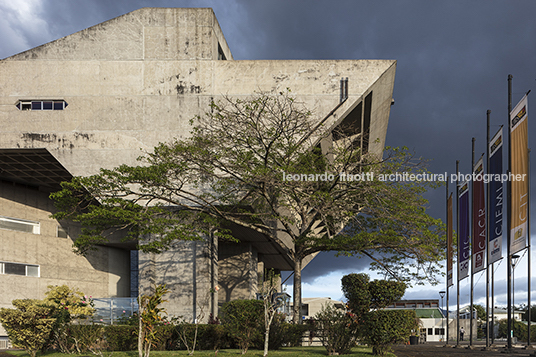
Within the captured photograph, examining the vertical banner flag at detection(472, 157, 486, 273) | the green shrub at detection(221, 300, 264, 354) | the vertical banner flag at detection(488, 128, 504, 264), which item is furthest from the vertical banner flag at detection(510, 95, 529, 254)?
the green shrub at detection(221, 300, 264, 354)

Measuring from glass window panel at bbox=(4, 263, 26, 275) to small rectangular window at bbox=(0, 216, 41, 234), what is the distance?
2.32 m

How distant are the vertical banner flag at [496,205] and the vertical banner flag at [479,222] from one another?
10.3 ft

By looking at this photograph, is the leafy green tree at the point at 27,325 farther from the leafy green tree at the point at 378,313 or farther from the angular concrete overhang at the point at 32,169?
the angular concrete overhang at the point at 32,169

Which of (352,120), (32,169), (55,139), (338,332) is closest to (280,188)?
(338,332)

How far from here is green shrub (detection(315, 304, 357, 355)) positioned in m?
16.0

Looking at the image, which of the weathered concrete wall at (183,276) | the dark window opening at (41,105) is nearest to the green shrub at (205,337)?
the weathered concrete wall at (183,276)

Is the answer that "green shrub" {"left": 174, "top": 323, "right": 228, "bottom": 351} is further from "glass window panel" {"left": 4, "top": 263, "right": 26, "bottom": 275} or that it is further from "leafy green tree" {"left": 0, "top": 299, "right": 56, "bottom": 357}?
"glass window panel" {"left": 4, "top": 263, "right": 26, "bottom": 275}

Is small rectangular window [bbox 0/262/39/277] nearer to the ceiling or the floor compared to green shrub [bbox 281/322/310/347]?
nearer to the ceiling

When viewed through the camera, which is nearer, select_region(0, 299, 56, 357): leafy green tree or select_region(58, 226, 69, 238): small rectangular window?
select_region(0, 299, 56, 357): leafy green tree

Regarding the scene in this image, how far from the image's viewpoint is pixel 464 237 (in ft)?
89.0

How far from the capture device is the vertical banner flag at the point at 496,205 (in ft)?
63.9

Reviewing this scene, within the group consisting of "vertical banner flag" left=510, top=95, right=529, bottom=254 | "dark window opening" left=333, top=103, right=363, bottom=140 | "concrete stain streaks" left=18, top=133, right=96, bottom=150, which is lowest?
"vertical banner flag" left=510, top=95, right=529, bottom=254

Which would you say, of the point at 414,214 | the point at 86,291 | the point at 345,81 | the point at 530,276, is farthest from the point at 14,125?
the point at 530,276

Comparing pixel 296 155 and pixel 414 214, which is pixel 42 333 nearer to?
pixel 296 155
